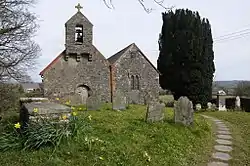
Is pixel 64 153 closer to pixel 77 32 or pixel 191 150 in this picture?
pixel 191 150

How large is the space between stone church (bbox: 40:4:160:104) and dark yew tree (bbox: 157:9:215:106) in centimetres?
410

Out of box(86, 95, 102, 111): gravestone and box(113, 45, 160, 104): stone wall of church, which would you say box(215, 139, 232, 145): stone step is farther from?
box(113, 45, 160, 104): stone wall of church

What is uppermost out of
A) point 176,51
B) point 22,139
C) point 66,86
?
point 176,51

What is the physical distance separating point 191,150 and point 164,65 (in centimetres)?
2222

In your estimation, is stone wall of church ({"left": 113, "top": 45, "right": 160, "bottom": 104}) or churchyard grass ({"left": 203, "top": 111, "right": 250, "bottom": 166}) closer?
churchyard grass ({"left": 203, "top": 111, "right": 250, "bottom": 166})

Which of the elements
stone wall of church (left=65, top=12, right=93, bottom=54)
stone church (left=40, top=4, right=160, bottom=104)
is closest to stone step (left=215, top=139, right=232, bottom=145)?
stone church (left=40, top=4, right=160, bottom=104)

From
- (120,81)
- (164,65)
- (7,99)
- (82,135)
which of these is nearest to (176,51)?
(164,65)

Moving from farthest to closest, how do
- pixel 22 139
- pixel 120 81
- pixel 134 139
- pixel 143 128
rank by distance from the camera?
pixel 120 81 → pixel 143 128 → pixel 134 139 → pixel 22 139

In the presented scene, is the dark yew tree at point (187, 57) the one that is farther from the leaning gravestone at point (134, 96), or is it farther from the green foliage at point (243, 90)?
the green foliage at point (243, 90)

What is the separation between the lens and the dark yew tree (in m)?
27.2

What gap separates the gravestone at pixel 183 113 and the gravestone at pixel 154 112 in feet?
2.10

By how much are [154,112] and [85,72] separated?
15.7 m

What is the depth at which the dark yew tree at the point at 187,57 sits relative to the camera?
2716 centimetres

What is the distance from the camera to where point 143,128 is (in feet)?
29.5
